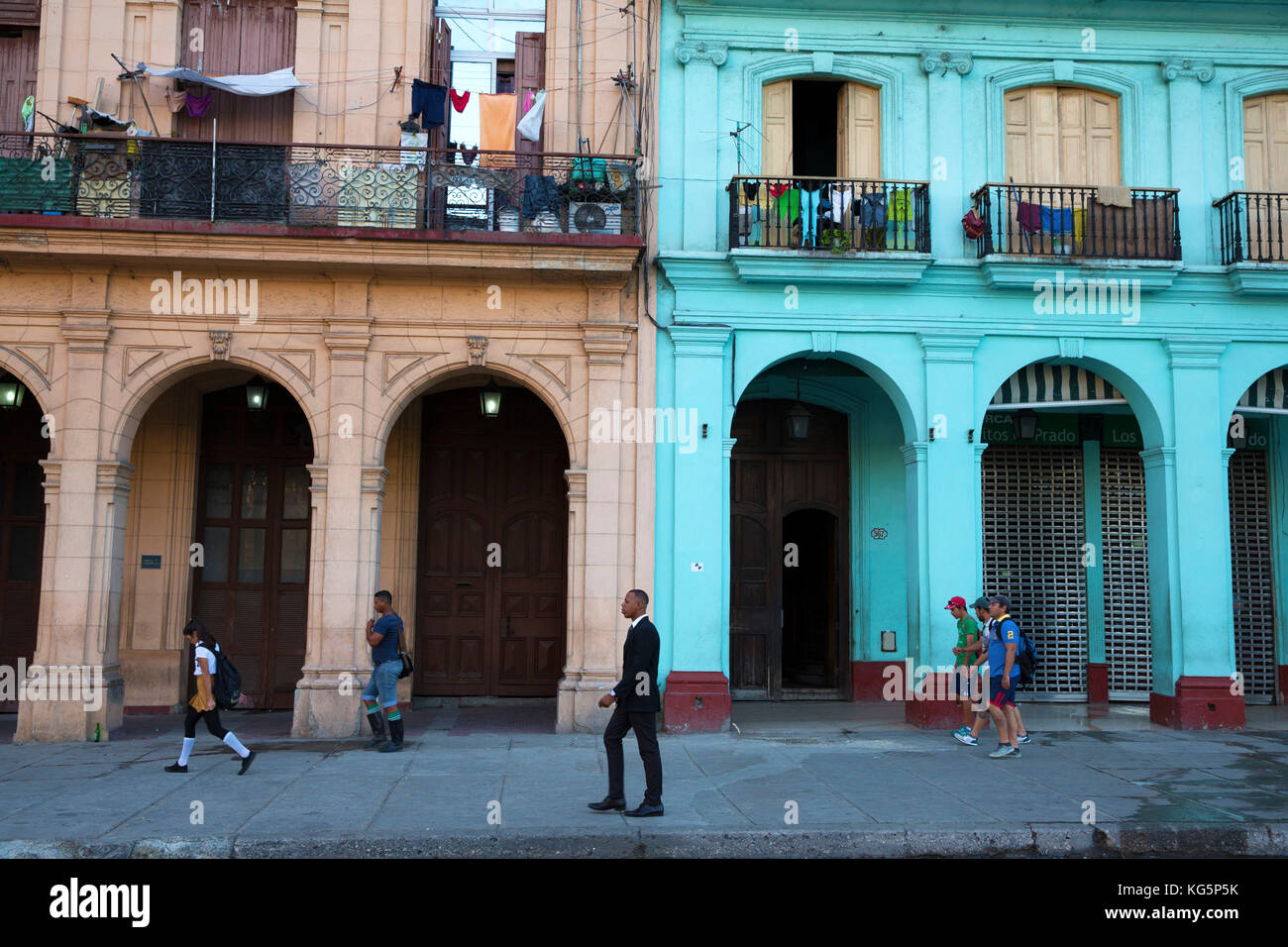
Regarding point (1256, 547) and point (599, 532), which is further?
point (1256, 547)

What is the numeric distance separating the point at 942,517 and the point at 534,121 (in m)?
7.18

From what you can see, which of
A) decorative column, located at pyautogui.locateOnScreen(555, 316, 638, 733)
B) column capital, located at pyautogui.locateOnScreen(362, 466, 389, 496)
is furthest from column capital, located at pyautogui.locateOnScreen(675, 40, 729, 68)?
column capital, located at pyautogui.locateOnScreen(362, 466, 389, 496)

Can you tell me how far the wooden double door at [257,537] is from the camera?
14812mm

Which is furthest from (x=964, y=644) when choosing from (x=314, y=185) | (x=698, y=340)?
(x=314, y=185)

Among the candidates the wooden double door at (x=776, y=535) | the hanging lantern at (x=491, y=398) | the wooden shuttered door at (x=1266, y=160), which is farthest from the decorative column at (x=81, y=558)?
the wooden shuttered door at (x=1266, y=160)

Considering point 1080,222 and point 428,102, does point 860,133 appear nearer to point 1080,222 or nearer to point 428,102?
point 1080,222

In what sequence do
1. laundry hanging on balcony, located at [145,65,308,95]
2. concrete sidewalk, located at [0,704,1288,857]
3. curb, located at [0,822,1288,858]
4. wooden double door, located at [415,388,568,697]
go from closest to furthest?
curb, located at [0,822,1288,858]
concrete sidewalk, located at [0,704,1288,857]
laundry hanging on balcony, located at [145,65,308,95]
wooden double door, located at [415,388,568,697]

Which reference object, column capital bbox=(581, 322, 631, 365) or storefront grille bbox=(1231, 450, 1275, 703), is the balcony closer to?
column capital bbox=(581, 322, 631, 365)

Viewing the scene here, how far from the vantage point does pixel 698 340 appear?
526 inches

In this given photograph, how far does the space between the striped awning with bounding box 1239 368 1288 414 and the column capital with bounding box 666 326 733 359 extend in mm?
7263

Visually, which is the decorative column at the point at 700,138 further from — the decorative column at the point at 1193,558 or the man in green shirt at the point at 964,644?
the decorative column at the point at 1193,558

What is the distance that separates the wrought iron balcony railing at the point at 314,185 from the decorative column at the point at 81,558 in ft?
3.67

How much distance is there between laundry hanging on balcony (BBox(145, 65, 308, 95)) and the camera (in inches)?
515

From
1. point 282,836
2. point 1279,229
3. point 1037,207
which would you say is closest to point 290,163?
point 282,836
